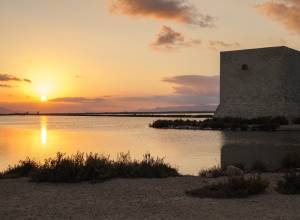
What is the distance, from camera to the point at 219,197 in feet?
25.6

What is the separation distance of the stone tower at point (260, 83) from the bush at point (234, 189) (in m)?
36.1

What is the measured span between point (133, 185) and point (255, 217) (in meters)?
3.12

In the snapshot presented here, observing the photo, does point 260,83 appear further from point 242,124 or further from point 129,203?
point 129,203

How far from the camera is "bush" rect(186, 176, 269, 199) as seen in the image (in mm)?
7875

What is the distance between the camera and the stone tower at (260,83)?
43.5 metres

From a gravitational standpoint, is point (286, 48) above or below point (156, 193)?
above

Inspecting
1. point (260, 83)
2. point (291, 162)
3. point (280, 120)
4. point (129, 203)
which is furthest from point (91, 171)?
point (260, 83)

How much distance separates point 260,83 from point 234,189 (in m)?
38.0

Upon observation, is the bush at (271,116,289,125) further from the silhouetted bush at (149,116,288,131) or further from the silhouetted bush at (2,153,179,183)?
the silhouetted bush at (2,153,179,183)

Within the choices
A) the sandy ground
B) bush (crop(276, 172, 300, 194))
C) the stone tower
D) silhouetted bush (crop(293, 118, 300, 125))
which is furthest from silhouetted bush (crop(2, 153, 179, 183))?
the stone tower

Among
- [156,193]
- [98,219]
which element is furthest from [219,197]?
[98,219]

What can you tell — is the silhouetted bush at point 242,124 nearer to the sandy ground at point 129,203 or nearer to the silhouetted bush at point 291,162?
the silhouetted bush at point 291,162

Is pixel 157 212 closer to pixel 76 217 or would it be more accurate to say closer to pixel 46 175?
pixel 76 217

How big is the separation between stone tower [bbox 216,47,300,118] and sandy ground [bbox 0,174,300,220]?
36257mm
